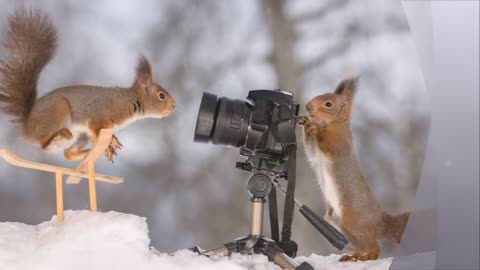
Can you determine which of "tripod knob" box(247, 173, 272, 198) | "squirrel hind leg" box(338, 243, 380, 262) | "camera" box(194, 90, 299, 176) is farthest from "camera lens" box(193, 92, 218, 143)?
"squirrel hind leg" box(338, 243, 380, 262)

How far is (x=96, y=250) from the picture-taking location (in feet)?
4.11

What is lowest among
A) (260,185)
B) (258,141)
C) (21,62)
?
(260,185)

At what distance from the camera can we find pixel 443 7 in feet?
4.66

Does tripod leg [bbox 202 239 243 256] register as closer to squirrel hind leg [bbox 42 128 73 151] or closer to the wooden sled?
the wooden sled

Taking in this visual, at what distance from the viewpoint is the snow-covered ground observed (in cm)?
125

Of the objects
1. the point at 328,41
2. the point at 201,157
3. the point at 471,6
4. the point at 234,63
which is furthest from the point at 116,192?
the point at 471,6

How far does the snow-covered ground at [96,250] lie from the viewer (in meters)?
1.25

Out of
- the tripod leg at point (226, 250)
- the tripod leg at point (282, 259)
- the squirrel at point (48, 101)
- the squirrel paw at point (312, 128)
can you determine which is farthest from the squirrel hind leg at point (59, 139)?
the squirrel paw at point (312, 128)

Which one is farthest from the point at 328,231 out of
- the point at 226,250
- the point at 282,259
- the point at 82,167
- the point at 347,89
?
the point at 82,167

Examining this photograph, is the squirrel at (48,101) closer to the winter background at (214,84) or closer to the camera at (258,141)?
the camera at (258,141)

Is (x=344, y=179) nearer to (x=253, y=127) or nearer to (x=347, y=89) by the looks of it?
(x=347, y=89)

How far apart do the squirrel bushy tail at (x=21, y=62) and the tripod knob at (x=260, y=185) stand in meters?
0.63

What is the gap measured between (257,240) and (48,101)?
65 cm

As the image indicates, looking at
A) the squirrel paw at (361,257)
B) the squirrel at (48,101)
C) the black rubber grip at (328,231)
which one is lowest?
the squirrel paw at (361,257)
